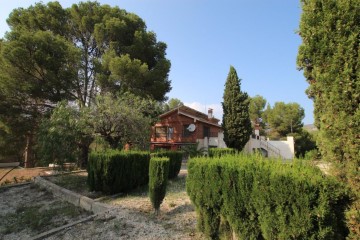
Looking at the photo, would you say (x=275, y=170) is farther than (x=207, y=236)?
No

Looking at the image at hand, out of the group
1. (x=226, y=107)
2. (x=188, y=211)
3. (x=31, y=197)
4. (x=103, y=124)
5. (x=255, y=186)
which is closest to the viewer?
(x=255, y=186)

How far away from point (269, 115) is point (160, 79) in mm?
27890

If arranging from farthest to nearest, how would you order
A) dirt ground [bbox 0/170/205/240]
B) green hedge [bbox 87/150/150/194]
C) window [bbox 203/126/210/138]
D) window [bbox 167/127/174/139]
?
window [bbox 167/127/174/139]
window [bbox 203/126/210/138]
green hedge [bbox 87/150/150/194]
dirt ground [bbox 0/170/205/240]

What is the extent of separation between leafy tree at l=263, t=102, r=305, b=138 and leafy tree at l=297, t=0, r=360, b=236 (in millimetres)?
37290

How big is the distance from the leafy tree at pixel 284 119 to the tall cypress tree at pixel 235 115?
63.7 ft

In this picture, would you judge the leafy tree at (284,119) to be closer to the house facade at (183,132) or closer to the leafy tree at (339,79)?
the house facade at (183,132)

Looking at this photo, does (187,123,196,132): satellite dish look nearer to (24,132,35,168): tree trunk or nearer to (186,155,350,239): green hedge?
(24,132,35,168): tree trunk

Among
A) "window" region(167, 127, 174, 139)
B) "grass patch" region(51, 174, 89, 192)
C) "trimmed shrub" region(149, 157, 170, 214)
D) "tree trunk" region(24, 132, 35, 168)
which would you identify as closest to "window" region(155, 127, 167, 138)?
"window" region(167, 127, 174, 139)

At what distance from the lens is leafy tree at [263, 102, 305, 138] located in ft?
126

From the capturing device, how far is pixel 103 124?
1352 centimetres

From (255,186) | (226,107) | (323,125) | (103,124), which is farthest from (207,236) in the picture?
(226,107)

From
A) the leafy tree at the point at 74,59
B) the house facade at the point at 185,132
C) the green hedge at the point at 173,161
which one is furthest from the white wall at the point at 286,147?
the green hedge at the point at 173,161

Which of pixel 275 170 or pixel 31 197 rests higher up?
pixel 275 170

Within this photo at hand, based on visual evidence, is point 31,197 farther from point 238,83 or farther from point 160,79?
point 238,83
